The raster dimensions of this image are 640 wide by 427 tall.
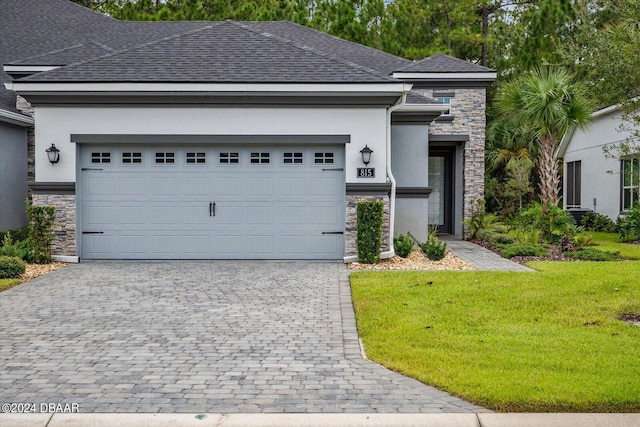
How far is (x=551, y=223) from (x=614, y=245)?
228cm

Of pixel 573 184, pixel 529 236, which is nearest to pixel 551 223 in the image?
pixel 529 236

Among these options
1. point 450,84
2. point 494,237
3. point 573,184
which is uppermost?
point 450,84

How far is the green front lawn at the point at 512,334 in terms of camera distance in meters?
4.98

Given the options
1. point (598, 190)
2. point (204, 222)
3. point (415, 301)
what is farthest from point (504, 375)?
point (598, 190)

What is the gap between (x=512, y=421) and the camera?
450 centimetres

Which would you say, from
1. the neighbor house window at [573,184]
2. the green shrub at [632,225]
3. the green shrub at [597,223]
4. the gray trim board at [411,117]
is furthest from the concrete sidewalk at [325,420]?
the neighbor house window at [573,184]

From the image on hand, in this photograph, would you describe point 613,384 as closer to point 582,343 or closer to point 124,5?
point 582,343

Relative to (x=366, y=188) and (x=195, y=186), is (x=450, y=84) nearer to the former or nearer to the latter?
(x=366, y=188)

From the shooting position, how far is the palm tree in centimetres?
1609

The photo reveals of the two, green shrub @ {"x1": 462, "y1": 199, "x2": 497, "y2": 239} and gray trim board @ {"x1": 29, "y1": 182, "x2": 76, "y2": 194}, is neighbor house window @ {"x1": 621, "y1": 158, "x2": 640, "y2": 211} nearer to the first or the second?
green shrub @ {"x1": 462, "y1": 199, "x2": 497, "y2": 239}

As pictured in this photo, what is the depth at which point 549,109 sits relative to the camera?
1603 cm

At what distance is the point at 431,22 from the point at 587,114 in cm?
1372

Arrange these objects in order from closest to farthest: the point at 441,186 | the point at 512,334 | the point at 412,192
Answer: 1. the point at 512,334
2. the point at 412,192
3. the point at 441,186

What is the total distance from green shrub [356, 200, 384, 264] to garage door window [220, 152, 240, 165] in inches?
108
